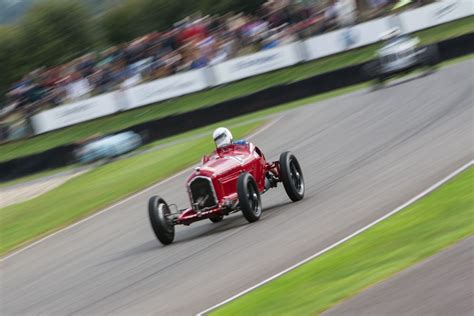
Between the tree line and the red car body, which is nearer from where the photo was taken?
the red car body

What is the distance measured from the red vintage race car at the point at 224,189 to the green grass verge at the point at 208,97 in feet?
54.5

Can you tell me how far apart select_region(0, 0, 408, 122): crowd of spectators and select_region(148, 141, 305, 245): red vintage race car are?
1863 cm

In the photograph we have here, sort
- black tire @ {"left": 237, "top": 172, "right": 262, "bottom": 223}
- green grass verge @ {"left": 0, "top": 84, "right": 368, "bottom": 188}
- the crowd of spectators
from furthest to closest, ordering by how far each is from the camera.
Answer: the crowd of spectators, green grass verge @ {"left": 0, "top": 84, "right": 368, "bottom": 188}, black tire @ {"left": 237, "top": 172, "right": 262, "bottom": 223}

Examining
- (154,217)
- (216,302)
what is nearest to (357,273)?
(216,302)

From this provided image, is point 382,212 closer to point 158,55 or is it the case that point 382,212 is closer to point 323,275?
point 323,275

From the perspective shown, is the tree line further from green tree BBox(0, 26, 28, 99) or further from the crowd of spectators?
the crowd of spectators

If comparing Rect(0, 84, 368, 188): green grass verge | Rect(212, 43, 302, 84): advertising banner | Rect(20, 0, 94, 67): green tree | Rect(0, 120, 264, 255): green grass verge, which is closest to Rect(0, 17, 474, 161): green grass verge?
Rect(212, 43, 302, 84): advertising banner

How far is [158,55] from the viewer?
3366 centimetres

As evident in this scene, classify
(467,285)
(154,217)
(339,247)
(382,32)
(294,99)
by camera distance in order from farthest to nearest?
1. (382,32)
2. (294,99)
3. (154,217)
4. (339,247)
5. (467,285)

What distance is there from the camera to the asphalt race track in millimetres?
9805

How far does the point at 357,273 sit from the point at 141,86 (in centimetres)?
2568

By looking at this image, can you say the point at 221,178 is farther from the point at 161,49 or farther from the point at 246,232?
the point at 161,49

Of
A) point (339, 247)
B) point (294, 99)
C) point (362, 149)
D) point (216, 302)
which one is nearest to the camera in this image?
point (216, 302)

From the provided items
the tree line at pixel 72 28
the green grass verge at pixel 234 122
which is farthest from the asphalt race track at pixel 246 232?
the tree line at pixel 72 28
